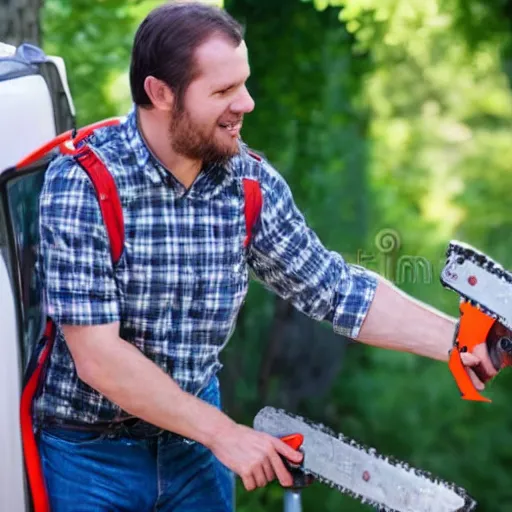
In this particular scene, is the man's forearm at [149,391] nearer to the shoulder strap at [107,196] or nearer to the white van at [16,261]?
the shoulder strap at [107,196]

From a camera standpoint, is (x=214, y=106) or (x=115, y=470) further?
(x=115, y=470)

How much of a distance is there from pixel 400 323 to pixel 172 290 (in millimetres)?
549

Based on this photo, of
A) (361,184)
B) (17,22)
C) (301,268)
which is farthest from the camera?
(361,184)

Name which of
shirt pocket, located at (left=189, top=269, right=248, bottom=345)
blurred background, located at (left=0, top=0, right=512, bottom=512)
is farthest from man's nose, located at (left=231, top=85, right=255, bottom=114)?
blurred background, located at (left=0, top=0, right=512, bottom=512)

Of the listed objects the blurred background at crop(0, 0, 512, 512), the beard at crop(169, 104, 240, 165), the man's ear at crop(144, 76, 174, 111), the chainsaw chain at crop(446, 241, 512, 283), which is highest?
the man's ear at crop(144, 76, 174, 111)

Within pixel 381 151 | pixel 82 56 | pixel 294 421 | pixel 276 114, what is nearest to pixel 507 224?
pixel 381 151

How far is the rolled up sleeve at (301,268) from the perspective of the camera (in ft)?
8.57

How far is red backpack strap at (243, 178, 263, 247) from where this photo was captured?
256cm

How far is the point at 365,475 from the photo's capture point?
86.7 inches

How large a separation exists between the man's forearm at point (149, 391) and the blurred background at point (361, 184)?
263 centimetres

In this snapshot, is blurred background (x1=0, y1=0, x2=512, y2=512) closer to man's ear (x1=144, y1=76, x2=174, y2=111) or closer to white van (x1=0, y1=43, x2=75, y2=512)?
white van (x1=0, y1=43, x2=75, y2=512)

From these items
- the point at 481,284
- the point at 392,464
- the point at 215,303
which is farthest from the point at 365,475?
the point at 215,303

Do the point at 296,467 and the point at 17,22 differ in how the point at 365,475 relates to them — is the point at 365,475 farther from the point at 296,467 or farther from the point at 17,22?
the point at 17,22

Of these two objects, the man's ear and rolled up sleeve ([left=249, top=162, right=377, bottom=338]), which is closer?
the man's ear
